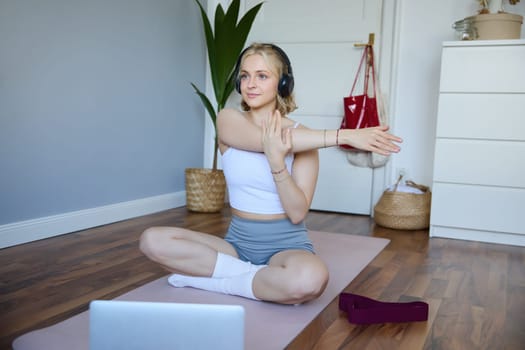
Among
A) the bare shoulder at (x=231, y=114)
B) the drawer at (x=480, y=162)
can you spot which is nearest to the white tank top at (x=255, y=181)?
the bare shoulder at (x=231, y=114)

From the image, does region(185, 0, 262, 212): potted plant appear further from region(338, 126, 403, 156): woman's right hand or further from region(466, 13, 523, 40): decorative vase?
region(338, 126, 403, 156): woman's right hand

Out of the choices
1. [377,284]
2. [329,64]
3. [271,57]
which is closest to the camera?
[271,57]

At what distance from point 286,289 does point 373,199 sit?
218cm

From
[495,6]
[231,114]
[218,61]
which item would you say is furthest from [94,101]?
[495,6]

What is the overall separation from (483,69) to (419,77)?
2.08 feet

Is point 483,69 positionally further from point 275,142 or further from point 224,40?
point 275,142

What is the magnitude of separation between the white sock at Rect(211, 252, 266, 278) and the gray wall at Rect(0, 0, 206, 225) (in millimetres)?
1274

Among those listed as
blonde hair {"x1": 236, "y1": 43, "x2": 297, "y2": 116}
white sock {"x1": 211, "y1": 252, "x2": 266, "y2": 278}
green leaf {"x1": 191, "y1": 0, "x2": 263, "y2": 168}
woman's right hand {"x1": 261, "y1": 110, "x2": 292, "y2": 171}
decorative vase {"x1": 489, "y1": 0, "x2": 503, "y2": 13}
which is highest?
decorative vase {"x1": 489, "y1": 0, "x2": 503, "y2": 13}

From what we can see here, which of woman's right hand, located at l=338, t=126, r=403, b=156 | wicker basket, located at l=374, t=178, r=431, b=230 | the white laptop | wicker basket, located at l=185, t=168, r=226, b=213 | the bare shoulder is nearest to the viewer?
the white laptop

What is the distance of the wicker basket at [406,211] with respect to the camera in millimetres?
3227

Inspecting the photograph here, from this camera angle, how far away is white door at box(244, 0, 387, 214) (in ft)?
12.1

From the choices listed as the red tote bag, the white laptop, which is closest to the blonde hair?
the white laptop

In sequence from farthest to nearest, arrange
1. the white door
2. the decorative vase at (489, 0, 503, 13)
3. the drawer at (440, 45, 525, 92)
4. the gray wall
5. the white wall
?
the white door → the white wall → the decorative vase at (489, 0, 503, 13) → the drawer at (440, 45, 525, 92) → the gray wall

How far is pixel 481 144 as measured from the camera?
2951 mm
